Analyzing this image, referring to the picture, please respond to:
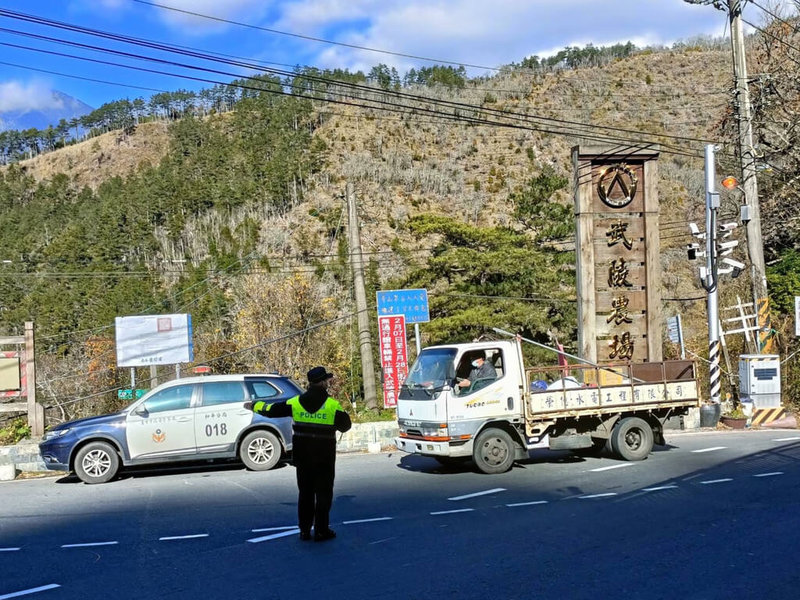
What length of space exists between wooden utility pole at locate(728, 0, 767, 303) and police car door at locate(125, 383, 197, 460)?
15773 mm

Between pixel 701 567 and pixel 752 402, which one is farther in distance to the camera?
pixel 752 402

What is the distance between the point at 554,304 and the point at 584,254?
21595 mm

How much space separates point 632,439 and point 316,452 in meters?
7.24

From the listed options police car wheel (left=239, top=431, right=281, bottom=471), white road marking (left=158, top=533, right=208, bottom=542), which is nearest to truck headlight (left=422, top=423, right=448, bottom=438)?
police car wheel (left=239, top=431, right=281, bottom=471)

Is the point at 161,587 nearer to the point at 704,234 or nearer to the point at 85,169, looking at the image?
the point at 704,234

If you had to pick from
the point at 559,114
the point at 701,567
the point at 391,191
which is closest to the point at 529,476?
the point at 701,567

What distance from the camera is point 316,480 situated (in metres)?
8.08

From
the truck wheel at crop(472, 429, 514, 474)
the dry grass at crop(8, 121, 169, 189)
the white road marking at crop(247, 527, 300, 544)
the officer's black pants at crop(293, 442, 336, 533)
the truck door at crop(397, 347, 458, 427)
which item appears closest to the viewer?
the officer's black pants at crop(293, 442, 336, 533)

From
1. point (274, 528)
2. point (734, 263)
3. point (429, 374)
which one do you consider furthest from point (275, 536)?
point (734, 263)

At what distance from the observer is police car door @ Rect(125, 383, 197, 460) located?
13422mm

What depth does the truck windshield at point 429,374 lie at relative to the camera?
40.8 ft

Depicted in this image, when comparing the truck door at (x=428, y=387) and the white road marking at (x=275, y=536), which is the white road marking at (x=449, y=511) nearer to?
the white road marking at (x=275, y=536)

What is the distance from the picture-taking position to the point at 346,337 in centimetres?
5112

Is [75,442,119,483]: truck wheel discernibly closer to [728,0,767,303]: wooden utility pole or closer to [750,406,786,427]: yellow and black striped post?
[750,406,786,427]: yellow and black striped post
